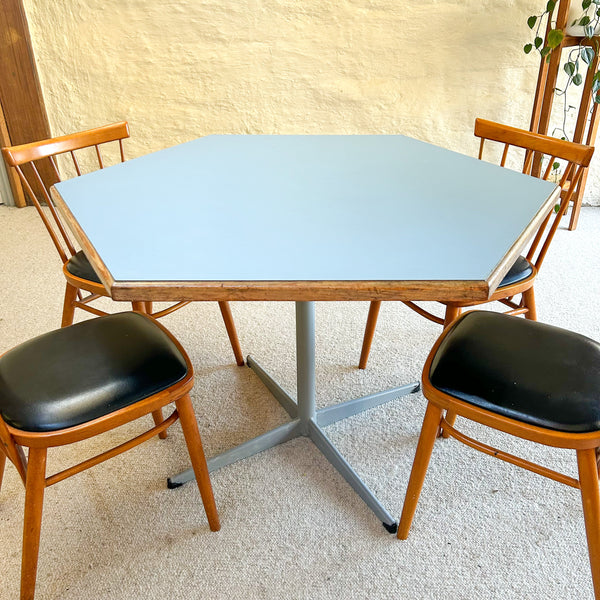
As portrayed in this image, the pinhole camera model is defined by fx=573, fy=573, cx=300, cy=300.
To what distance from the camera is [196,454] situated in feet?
4.55

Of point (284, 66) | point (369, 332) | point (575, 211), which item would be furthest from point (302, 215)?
point (575, 211)

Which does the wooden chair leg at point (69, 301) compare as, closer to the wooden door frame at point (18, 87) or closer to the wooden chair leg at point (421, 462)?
the wooden chair leg at point (421, 462)

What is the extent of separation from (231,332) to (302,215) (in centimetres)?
90

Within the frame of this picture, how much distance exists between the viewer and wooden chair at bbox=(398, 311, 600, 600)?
3.78 feet

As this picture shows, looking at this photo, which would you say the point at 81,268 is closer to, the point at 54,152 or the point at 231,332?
the point at 54,152

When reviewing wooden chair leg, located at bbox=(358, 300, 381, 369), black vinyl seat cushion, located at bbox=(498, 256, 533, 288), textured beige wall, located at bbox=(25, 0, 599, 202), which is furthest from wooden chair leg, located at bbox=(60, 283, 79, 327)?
textured beige wall, located at bbox=(25, 0, 599, 202)

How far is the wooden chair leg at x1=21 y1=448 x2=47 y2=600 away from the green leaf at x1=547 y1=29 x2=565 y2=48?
9.09 ft

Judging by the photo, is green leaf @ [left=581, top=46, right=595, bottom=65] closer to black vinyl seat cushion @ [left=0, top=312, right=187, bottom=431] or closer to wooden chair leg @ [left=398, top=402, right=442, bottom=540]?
wooden chair leg @ [left=398, top=402, right=442, bottom=540]

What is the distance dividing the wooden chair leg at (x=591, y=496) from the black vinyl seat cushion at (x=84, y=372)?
2.87ft

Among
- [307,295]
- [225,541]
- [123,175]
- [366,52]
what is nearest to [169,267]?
[307,295]

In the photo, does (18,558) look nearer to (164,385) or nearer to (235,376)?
(164,385)

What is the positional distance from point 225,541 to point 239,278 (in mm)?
820

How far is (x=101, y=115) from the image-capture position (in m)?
3.44

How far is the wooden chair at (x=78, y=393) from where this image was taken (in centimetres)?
117
